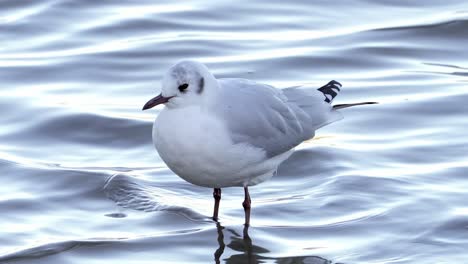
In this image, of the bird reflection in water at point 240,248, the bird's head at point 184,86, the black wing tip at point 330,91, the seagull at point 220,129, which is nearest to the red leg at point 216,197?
the seagull at point 220,129

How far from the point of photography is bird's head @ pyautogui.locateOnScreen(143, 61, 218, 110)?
20.5ft

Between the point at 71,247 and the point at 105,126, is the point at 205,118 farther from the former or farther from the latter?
the point at 105,126

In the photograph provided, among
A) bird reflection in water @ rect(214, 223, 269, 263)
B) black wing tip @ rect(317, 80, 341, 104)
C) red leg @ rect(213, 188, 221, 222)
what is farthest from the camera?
black wing tip @ rect(317, 80, 341, 104)

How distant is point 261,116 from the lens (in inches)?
266

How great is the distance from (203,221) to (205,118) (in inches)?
32.8

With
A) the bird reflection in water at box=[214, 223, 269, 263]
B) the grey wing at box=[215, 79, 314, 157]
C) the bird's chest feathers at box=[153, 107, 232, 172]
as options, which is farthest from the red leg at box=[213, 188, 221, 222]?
the bird's chest feathers at box=[153, 107, 232, 172]

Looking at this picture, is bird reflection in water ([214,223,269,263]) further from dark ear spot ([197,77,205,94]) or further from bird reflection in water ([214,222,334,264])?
dark ear spot ([197,77,205,94])

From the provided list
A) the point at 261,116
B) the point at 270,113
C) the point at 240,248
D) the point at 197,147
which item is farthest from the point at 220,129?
the point at 240,248

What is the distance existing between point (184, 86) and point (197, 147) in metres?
0.36

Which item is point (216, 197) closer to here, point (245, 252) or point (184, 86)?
point (245, 252)

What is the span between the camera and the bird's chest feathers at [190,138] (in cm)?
619

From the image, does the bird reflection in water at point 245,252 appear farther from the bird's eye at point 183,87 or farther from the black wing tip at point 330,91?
the black wing tip at point 330,91

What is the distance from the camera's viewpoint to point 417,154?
7875mm

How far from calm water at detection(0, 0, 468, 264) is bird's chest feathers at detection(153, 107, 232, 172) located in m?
0.52
